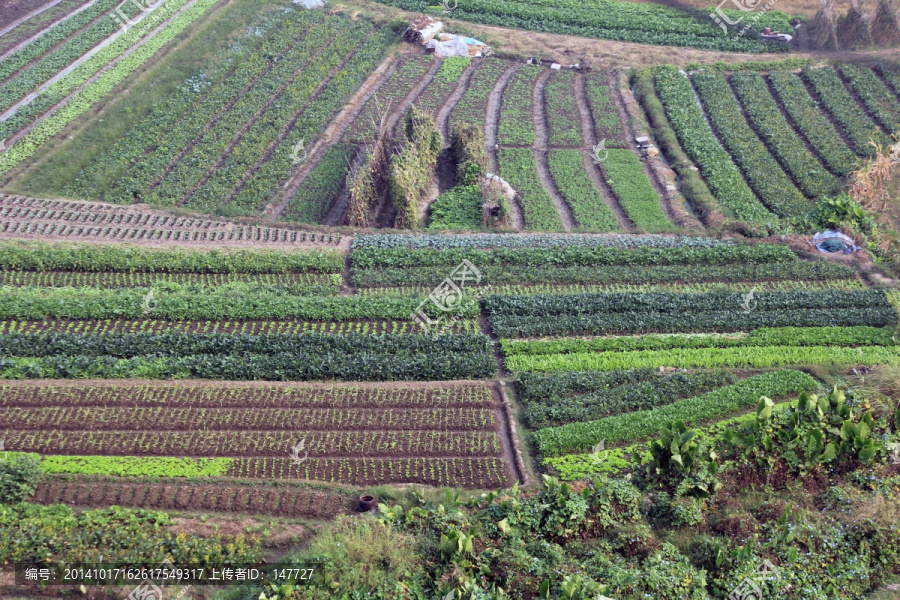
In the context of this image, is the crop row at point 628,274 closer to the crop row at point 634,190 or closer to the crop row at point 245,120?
the crop row at point 634,190

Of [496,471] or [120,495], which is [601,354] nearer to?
[496,471]

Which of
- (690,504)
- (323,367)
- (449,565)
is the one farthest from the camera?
(323,367)

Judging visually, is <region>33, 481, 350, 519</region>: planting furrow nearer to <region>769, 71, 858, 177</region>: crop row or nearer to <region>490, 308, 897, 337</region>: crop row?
<region>490, 308, 897, 337</region>: crop row

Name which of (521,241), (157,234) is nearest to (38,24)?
(157,234)

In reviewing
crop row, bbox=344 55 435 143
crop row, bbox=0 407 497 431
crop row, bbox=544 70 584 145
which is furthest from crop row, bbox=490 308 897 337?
crop row, bbox=544 70 584 145

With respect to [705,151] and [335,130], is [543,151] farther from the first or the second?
[335,130]

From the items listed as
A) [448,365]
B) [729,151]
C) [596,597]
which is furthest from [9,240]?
[729,151]

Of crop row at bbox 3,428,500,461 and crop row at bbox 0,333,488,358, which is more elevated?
crop row at bbox 0,333,488,358
